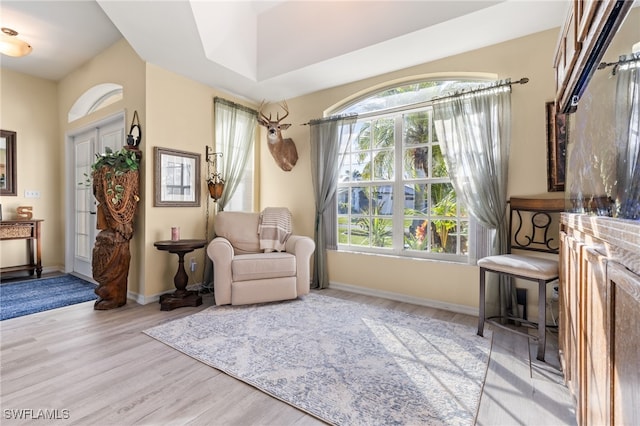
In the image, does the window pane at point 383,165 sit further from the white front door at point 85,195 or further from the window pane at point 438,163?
the white front door at point 85,195

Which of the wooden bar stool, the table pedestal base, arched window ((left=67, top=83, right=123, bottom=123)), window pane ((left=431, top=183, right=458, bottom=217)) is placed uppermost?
arched window ((left=67, top=83, right=123, bottom=123))

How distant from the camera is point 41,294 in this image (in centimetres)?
346

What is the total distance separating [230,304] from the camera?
302 centimetres

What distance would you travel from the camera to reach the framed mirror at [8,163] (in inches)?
164

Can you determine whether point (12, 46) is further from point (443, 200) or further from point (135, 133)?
point (443, 200)

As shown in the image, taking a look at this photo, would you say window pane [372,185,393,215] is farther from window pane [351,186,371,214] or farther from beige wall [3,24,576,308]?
beige wall [3,24,576,308]

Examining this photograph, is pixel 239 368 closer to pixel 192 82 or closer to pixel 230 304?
pixel 230 304

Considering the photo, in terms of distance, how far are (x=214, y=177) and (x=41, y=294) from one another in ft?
7.89

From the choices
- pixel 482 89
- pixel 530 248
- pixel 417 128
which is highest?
pixel 482 89

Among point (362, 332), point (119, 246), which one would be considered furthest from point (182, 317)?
point (362, 332)

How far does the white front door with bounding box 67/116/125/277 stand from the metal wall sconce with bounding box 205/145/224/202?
125 centimetres

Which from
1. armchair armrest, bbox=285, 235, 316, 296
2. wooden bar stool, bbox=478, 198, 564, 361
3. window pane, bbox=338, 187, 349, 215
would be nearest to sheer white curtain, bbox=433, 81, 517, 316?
wooden bar stool, bbox=478, 198, 564, 361

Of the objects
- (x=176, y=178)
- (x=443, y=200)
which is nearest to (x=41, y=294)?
(x=176, y=178)

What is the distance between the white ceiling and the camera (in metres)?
2.49
